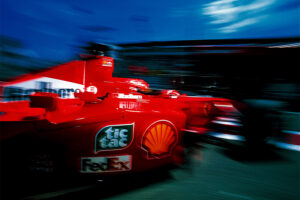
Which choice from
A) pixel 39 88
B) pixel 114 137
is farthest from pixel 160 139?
pixel 39 88

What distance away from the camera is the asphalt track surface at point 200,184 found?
3.20 feet

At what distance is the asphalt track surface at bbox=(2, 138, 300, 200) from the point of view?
975 millimetres

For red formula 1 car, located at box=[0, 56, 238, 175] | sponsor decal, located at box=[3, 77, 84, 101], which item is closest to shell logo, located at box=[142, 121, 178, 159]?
red formula 1 car, located at box=[0, 56, 238, 175]

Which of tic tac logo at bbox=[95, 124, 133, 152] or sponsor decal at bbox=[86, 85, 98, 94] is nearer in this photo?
tic tac logo at bbox=[95, 124, 133, 152]

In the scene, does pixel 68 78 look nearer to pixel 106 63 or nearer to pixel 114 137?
pixel 106 63

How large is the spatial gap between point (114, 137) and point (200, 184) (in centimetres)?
67

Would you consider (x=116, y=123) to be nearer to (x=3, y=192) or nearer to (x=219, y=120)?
(x=3, y=192)

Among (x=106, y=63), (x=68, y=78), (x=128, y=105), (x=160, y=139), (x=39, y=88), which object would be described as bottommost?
(x=160, y=139)

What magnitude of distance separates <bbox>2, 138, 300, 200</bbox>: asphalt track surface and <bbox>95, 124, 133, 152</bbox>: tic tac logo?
10.2 inches

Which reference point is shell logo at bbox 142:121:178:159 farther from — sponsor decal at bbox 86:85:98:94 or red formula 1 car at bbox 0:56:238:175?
sponsor decal at bbox 86:85:98:94

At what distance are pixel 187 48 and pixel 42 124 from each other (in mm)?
1418

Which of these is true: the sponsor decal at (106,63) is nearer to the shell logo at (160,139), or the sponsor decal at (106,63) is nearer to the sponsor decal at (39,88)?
the sponsor decal at (39,88)

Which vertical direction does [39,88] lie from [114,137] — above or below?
above

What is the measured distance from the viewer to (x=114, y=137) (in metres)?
0.89
